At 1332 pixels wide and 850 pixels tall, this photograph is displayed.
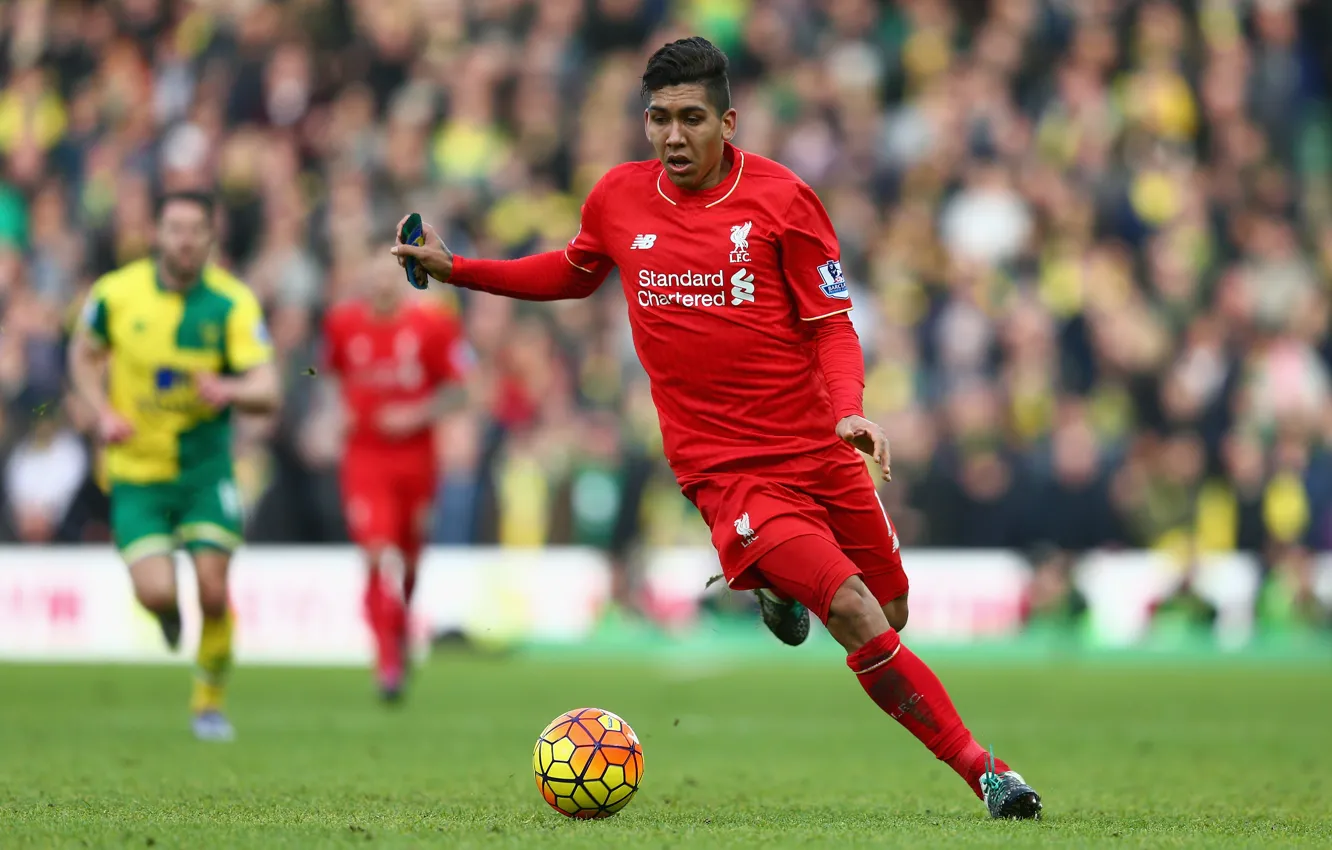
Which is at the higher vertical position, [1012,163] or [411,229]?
[1012,163]

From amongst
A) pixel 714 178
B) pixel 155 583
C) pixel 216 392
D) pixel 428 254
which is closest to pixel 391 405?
pixel 155 583

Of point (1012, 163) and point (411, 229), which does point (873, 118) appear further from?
point (411, 229)

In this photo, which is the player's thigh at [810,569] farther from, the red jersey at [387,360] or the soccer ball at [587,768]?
the red jersey at [387,360]

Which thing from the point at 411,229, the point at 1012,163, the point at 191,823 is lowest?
the point at 191,823

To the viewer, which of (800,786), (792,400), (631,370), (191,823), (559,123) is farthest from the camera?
(559,123)

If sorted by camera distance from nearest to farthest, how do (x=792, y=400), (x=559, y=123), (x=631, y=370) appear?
(x=792, y=400) < (x=631, y=370) < (x=559, y=123)

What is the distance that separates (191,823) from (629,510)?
1271cm

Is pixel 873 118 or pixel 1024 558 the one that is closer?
pixel 1024 558

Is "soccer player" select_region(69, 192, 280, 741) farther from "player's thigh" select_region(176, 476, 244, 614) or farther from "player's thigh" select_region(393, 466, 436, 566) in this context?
"player's thigh" select_region(393, 466, 436, 566)

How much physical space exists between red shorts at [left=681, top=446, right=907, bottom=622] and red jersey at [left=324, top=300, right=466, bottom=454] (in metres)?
6.75

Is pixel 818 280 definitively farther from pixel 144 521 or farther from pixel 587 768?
pixel 144 521

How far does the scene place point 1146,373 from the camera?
20.2 meters

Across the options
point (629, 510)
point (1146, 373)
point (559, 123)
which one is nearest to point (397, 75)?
point (559, 123)

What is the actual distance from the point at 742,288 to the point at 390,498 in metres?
7.01
